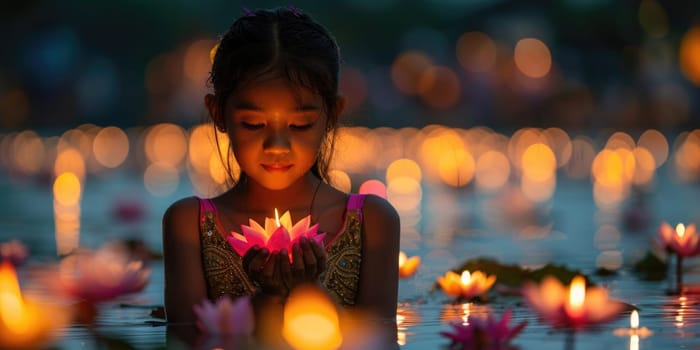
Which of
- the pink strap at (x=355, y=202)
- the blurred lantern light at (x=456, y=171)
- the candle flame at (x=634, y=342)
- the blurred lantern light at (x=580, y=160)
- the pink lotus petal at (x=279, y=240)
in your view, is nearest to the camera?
the pink lotus petal at (x=279, y=240)

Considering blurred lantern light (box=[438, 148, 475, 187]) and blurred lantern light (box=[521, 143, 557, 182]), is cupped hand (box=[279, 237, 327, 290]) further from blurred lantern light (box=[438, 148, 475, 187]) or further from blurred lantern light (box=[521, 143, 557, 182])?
blurred lantern light (box=[521, 143, 557, 182])

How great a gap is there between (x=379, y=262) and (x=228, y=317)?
3.68 feet

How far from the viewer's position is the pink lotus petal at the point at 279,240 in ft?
13.7

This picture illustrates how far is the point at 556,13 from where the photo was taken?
344ft

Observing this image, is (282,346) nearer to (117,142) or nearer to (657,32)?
(117,142)

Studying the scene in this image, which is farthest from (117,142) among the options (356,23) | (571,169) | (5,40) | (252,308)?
(356,23)

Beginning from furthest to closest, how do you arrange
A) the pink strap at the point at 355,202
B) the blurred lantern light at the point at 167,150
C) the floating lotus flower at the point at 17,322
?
the blurred lantern light at the point at 167,150, the pink strap at the point at 355,202, the floating lotus flower at the point at 17,322

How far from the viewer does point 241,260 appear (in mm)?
5082

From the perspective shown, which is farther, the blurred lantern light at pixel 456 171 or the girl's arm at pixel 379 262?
the blurred lantern light at pixel 456 171

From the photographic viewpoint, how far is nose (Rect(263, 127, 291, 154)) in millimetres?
4820

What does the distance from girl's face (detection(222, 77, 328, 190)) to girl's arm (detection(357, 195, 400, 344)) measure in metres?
0.38

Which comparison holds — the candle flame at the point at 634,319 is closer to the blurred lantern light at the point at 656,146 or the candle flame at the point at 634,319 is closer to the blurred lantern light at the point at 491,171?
the blurred lantern light at the point at 491,171

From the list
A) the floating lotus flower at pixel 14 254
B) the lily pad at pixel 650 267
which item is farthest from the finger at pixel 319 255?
the lily pad at pixel 650 267

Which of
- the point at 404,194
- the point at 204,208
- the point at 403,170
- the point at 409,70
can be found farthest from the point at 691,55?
the point at 409,70
